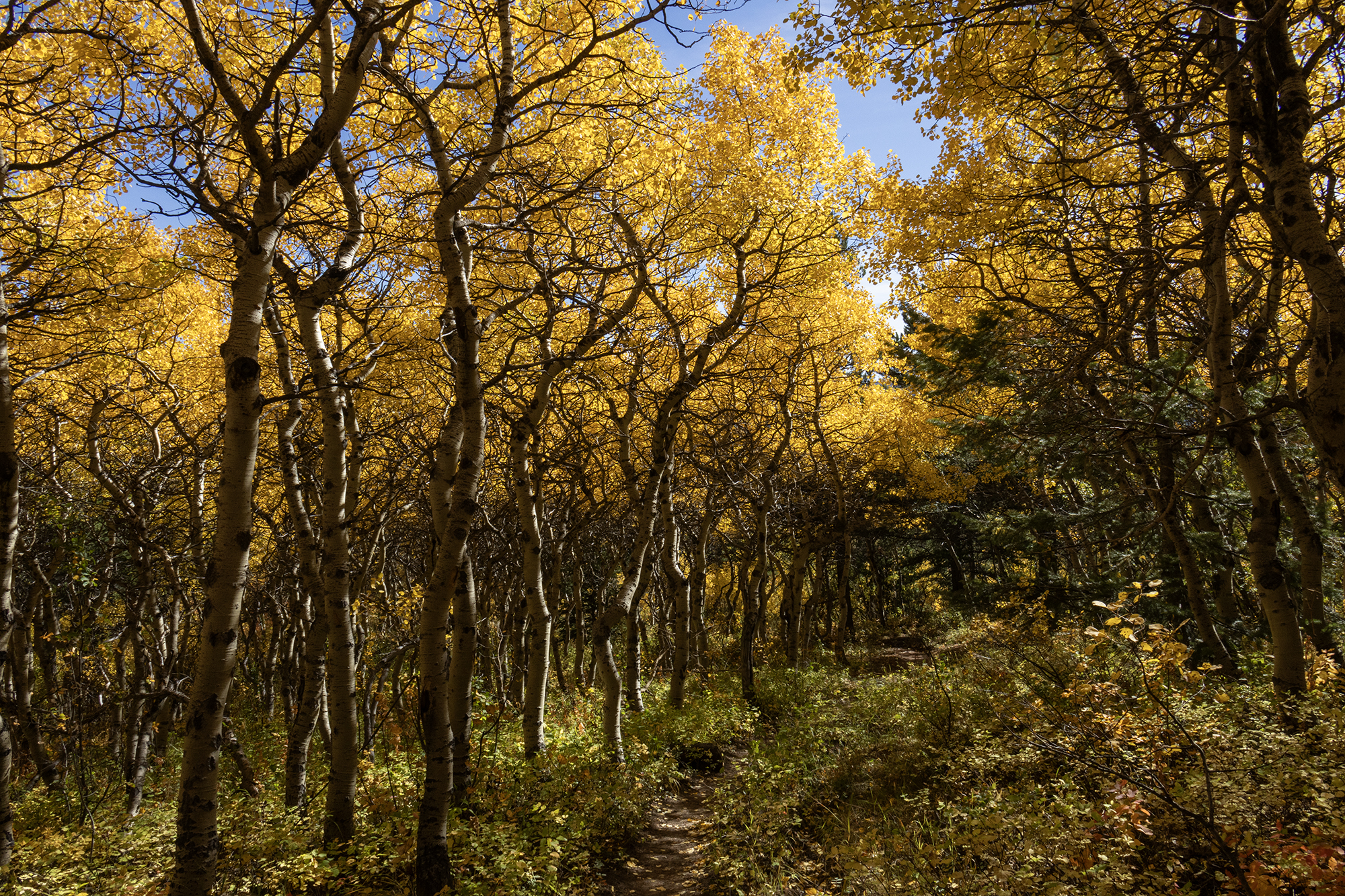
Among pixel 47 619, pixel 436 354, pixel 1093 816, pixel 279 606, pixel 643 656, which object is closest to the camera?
pixel 1093 816

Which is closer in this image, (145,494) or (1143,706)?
(1143,706)

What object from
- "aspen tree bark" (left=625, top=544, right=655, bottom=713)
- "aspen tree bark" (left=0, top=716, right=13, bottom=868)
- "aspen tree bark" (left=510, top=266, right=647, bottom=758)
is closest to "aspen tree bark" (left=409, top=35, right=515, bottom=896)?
"aspen tree bark" (left=510, top=266, right=647, bottom=758)

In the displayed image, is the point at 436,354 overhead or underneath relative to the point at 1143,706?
overhead

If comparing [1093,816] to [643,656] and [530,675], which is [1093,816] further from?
[643,656]

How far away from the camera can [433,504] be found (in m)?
4.55

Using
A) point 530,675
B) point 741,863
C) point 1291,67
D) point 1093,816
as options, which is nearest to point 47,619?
point 530,675

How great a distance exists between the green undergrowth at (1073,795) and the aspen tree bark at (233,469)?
3404 mm

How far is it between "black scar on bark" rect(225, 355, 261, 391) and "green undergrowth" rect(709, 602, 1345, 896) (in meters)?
4.26

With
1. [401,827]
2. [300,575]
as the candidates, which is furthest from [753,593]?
[401,827]

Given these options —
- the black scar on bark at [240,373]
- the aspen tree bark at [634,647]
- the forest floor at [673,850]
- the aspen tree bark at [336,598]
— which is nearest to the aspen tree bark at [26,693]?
the aspen tree bark at [336,598]

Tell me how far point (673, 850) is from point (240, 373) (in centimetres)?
567

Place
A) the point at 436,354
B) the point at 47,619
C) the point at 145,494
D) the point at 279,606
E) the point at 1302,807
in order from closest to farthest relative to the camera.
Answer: the point at 1302,807 < the point at 145,494 < the point at 436,354 < the point at 47,619 < the point at 279,606

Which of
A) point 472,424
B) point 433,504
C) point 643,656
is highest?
point 472,424

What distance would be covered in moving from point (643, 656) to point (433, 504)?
720 inches
